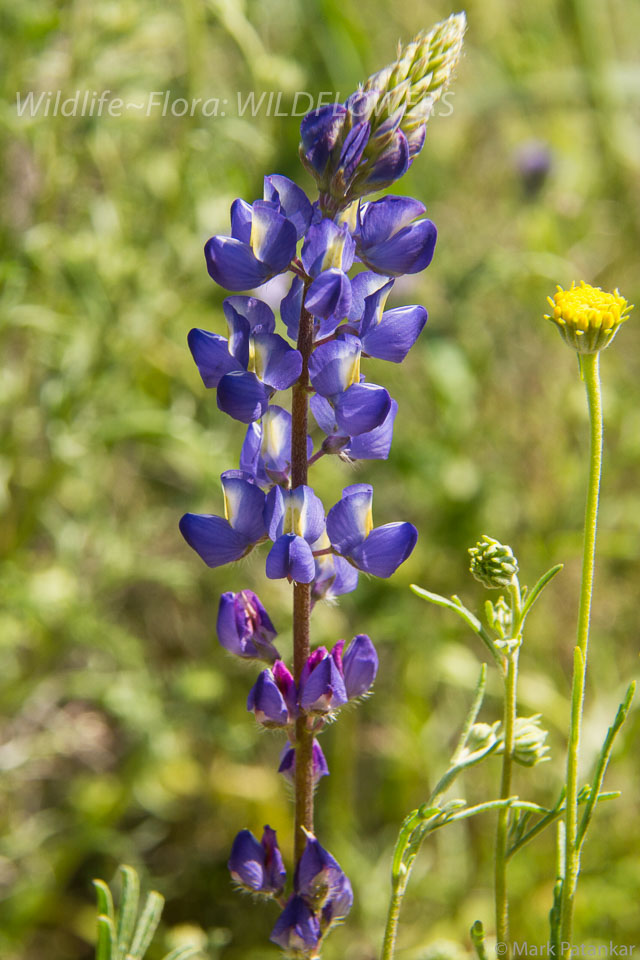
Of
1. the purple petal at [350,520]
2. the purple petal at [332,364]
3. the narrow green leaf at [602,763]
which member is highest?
the purple petal at [332,364]

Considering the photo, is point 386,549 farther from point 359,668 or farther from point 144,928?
point 144,928

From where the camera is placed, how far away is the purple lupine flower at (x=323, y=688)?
1.35 m

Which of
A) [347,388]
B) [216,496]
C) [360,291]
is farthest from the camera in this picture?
[216,496]

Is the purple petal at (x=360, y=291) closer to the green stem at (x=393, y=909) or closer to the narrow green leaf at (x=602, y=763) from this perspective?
the narrow green leaf at (x=602, y=763)

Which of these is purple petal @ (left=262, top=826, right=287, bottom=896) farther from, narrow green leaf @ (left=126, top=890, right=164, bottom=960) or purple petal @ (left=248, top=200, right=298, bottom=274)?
purple petal @ (left=248, top=200, right=298, bottom=274)

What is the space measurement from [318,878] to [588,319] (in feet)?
2.89

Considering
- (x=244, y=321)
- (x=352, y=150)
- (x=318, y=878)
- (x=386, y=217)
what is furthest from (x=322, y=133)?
(x=318, y=878)

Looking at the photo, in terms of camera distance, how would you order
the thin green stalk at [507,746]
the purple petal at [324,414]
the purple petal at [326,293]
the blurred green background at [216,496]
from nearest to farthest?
1. the purple petal at [326,293]
2. the thin green stalk at [507,746]
3. the purple petal at [324,414]
4. the blurred green background at [216,496]

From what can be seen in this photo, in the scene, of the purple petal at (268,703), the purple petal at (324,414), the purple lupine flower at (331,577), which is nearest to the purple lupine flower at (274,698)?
the purple petal at (268,703)

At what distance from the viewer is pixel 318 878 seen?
1386 mm

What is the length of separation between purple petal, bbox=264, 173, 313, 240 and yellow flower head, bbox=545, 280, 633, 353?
374mm

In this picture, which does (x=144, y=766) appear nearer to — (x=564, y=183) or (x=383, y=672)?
(x=383, y=672)

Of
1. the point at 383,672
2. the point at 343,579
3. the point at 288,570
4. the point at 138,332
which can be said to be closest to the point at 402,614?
the point at 383,672

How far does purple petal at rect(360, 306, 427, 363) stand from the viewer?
139 cm
